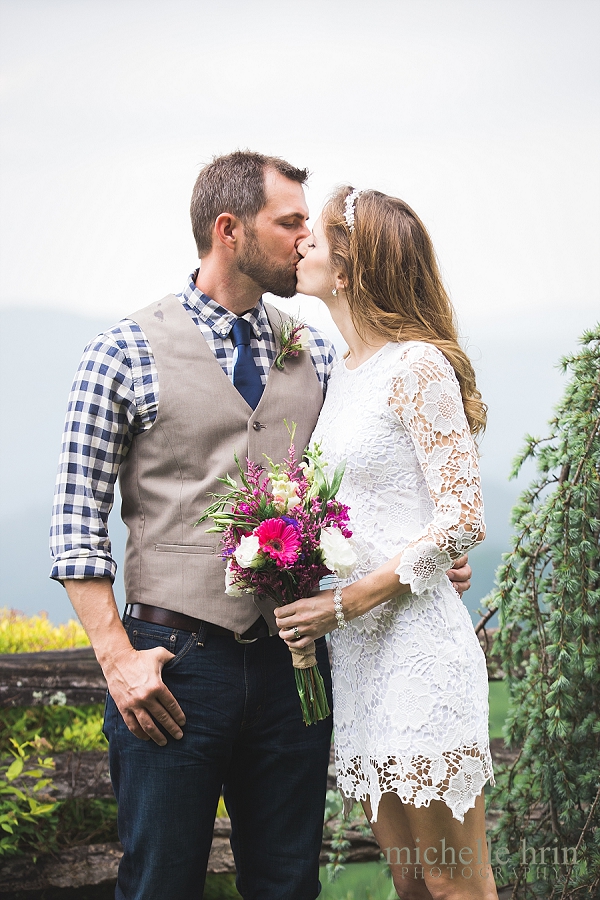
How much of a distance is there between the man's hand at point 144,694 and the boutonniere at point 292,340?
2.46ft

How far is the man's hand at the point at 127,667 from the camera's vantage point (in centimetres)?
165

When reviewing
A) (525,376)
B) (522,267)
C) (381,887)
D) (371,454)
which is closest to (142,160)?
(522,267)

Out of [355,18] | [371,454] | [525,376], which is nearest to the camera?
[371,454]

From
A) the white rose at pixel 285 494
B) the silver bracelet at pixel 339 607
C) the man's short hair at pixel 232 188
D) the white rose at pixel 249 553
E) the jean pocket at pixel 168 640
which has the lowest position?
the jean pocket at pixel 168 640

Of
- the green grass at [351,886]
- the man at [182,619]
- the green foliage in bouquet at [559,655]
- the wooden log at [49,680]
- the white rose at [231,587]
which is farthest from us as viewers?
the wooden log at [49,680]

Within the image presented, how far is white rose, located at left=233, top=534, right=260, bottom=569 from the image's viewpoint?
4.77ft

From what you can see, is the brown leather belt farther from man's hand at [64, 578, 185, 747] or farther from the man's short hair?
the man's short hair

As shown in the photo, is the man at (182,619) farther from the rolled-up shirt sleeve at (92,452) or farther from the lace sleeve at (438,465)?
the lace sleeve at (438,465)

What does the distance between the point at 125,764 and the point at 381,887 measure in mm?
1529

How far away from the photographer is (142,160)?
3180 millimetres

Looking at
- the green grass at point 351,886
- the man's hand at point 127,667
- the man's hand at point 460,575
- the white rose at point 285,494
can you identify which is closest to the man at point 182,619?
the man's hand at point 127,667

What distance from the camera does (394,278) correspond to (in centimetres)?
178

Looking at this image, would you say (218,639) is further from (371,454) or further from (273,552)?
(371,454)

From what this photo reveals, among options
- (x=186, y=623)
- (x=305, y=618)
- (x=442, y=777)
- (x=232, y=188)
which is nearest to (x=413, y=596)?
(x=305, y=618)
